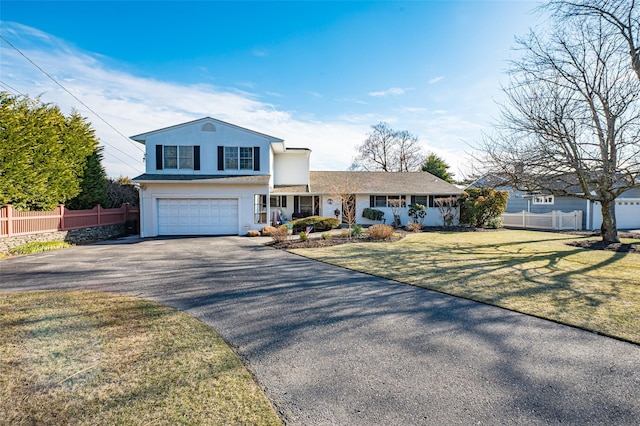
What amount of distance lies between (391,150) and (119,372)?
42481 millimetres

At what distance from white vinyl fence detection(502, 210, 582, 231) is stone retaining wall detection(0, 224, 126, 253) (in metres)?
26.3

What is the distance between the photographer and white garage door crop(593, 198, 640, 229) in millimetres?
21369

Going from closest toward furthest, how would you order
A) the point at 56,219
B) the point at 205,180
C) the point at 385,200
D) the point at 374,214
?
the point at 56,219 → the point at 205,180 → the point at 374,214 → the point at 385,200

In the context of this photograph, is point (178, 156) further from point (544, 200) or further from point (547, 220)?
point (544, 200)

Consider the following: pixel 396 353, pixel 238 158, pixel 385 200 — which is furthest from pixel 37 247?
pixel 385 200

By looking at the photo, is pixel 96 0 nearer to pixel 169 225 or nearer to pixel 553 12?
pixel 169 225

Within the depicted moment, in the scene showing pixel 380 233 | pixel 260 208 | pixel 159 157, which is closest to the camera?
pixel 380 233

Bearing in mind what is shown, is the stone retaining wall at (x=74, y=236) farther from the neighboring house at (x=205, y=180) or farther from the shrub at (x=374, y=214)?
the shrub at (x=374, y=214)

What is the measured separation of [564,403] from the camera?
2.84m

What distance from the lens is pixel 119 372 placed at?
326 centimetres

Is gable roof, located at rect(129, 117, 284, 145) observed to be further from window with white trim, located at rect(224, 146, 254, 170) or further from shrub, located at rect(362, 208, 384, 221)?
shrub, located at rect(362, 208, 384, 221)

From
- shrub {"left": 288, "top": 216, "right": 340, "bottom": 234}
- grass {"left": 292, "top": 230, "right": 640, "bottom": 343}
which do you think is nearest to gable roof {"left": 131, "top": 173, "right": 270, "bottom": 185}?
shrub {"left": 288, "top": 216, "right": 340, "bottom": 234}

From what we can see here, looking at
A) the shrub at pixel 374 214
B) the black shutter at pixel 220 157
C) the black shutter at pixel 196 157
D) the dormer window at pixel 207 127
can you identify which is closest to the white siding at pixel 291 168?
the shrub at pixel 374 214

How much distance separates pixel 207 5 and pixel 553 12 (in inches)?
503
